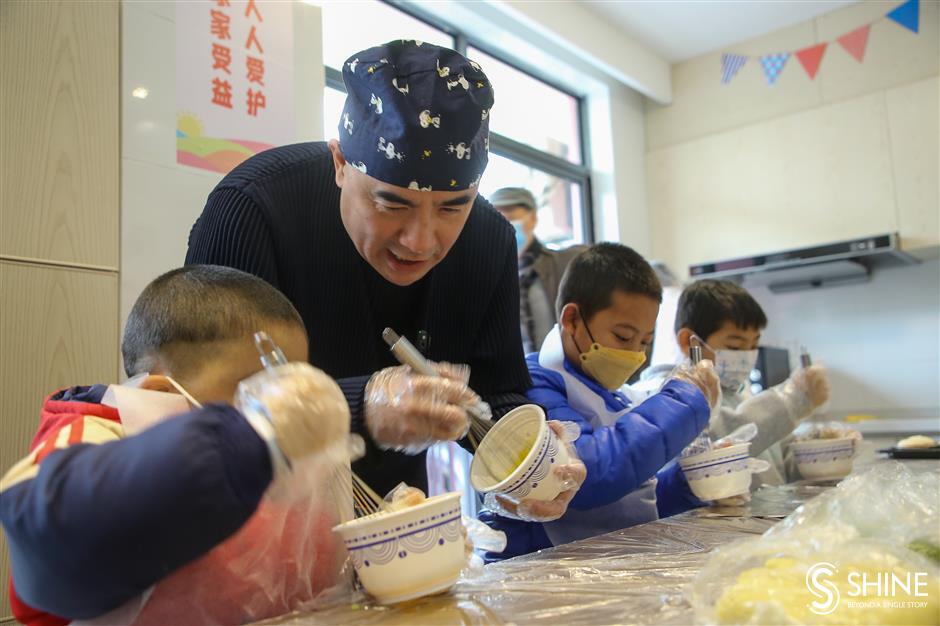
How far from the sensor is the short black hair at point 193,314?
801 millimetres

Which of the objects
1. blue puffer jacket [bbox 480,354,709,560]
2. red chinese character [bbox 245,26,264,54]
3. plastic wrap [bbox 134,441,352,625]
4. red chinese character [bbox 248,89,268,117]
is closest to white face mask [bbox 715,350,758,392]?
blue puffer jacket [bbox 480,354,709,560]

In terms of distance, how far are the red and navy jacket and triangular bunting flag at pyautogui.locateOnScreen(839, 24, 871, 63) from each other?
465cm

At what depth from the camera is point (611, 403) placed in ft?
4.99

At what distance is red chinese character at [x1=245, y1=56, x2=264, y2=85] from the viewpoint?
Result: 2.48 m

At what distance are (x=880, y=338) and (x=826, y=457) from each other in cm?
302

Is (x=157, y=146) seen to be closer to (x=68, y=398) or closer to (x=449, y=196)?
(x=449, y=196)

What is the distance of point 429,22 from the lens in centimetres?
378

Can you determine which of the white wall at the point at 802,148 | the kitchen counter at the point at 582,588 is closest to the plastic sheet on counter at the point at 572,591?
the kitchen counter at the point at 582,588

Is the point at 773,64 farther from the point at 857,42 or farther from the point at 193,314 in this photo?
the point at 193,314

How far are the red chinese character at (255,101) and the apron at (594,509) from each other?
1.52 meters

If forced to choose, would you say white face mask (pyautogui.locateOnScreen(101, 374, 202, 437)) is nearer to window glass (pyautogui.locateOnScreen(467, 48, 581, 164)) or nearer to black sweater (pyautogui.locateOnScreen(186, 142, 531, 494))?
black sweater (pyautogui.locateOnScreen(186, 142, 531, 494))

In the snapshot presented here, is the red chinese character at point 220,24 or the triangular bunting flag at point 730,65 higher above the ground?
the triangular bunting flag at point 730,65

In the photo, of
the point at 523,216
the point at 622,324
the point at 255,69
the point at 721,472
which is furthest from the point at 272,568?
the point at 523,216

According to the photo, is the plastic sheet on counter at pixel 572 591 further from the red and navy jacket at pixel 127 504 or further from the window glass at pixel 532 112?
the window glass at pixel 532 112
